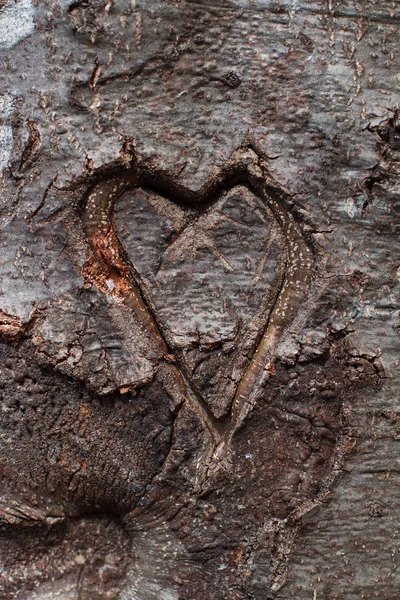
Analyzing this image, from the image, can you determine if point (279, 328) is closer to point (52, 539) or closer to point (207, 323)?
point (207, 323)

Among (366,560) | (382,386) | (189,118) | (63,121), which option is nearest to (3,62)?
(63,121)

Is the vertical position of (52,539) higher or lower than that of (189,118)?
lower

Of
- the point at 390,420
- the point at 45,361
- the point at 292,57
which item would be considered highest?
the point at 292,57

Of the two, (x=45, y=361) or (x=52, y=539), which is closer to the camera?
(x=45, y=361)

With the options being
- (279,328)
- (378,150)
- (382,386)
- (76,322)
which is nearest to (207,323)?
(279,328)
